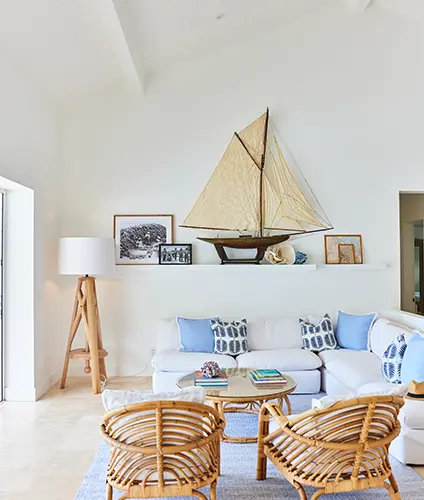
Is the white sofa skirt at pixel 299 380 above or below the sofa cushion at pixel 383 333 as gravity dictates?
below

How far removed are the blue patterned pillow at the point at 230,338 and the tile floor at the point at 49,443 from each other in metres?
0.94

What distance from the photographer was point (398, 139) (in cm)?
577

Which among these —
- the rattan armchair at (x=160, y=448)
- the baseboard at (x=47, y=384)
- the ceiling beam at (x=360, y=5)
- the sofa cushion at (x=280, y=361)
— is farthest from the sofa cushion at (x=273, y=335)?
the ceiling beam at (x=360, y=5)

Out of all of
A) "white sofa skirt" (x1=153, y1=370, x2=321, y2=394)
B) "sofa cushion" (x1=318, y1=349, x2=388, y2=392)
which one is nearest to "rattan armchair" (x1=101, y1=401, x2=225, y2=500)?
"sofa cushion" (x1=318, y1=349, x2=388, y2=392)

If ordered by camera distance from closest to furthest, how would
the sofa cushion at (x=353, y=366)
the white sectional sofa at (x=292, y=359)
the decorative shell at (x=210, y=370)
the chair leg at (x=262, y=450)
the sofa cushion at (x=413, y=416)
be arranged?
1. the chair leg at (x=262, y=450)
2. the sofa cushion at (x=413, y=416)
3. the decorative shell at (x=210, y=370)
4. the sofa cushion at (x=353, y=366)
5. the white sectional sofa at (x=292, y=359)

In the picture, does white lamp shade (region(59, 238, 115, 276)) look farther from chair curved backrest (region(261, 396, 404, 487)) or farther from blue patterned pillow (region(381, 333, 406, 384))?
chair curved backrest (region(261, 396, 404, 487))

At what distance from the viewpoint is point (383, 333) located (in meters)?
4.80

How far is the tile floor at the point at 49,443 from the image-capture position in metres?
3.00

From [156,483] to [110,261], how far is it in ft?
10.0

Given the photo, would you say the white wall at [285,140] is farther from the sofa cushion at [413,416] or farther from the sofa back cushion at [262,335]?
the sofa cushion at [413,416]

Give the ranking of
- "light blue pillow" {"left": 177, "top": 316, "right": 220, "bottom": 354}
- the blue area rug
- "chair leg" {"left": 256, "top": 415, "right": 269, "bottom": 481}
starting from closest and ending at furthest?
the blue area rug, "chair leg" {"left": 256, "top": 415, "right": 269, "bottom": 481}, "light blue pillow" {"left": 177, "top": 316, "right": 220, "bottom": 354}

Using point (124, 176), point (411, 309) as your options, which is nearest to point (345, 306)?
point (411, 309)

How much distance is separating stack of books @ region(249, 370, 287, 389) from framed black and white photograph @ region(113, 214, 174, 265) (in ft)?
7.56

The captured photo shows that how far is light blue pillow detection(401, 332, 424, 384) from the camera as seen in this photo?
3.58m
